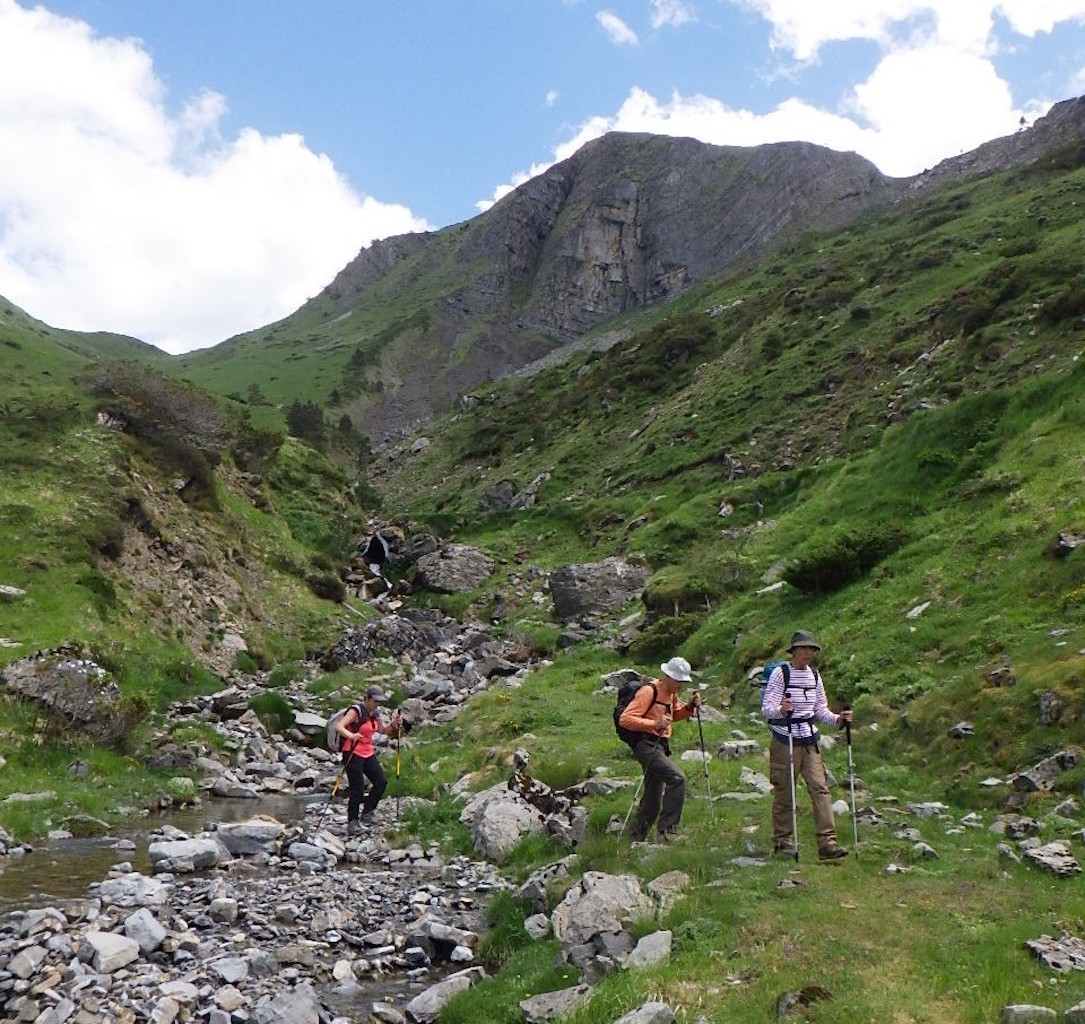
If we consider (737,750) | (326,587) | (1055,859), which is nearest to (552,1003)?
(1055,859)

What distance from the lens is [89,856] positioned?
44.2 ft

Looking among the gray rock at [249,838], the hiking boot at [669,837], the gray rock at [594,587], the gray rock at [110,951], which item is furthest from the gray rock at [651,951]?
the gray rock at [594,587]

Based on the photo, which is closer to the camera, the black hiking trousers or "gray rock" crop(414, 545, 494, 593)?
the black hiking trousers

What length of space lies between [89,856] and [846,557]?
1861 centimetres

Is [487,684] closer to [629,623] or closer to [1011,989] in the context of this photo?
[629,623]

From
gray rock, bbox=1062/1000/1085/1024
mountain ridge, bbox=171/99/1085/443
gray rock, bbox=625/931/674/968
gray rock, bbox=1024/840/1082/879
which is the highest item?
mountain ridge, bbox=171/99/1085/443

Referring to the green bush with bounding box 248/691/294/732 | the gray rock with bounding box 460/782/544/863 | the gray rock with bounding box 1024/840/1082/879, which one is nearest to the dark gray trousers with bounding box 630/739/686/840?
the gray rock with bounding box 460/782/544/863

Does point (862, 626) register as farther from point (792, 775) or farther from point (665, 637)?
point (792, 775)

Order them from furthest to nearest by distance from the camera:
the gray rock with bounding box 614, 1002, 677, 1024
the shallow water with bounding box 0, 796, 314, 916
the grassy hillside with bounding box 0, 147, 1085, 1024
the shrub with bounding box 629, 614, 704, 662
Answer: the shrub with bounding box 629, 614, 704, 662 → the shallow water with bounding box 0, 796, 314, 916 → the grassy hillside with bounding box 0, 147, 1085, 1024 → the gray rock with bounding box 614, 1002, 677, 1024

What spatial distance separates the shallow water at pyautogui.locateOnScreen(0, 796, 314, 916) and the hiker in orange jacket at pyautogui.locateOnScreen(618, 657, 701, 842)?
7.67 meters

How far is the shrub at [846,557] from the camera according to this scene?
22641mm

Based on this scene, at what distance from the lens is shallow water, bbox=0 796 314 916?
11508mm

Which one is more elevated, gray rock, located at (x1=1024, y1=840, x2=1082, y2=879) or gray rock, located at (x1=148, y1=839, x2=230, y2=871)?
gray rock, located at (x1=1024, y1=840, x2=1082, y2=879)

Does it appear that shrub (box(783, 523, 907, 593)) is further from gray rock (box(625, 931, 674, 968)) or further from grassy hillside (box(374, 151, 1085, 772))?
gray rock (box(625, 931, 674, 968))
